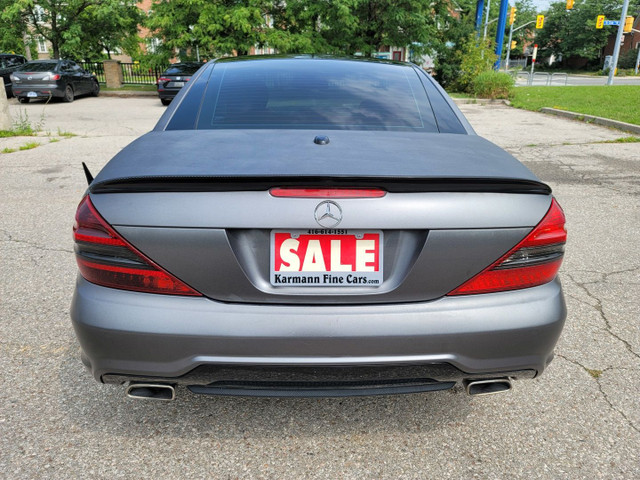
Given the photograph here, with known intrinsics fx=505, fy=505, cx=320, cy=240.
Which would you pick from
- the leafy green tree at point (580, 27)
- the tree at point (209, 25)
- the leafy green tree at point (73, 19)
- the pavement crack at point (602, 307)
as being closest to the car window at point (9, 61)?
the leafy green tree at point (73, 19)

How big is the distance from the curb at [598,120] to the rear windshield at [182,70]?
12540 mm

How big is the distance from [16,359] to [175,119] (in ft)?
5.25

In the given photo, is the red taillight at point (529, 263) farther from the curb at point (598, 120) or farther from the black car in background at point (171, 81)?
the black car in background at point (171, 81)

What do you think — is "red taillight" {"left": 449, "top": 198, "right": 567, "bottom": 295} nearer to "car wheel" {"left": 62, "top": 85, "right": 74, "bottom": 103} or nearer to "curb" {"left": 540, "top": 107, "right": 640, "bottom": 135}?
"curb" {"left": 540, "top": 107, "right": 640, "bottom": 135}

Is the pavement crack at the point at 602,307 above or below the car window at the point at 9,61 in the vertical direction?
below

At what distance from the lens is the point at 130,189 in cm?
176

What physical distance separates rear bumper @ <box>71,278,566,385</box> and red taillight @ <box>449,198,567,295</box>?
1.5 inches

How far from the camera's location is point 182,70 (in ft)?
62.7

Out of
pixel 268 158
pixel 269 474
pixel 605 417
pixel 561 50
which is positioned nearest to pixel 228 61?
pixel 268 158

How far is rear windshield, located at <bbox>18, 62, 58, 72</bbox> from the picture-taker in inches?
759

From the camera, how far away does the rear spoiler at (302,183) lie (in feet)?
5.58

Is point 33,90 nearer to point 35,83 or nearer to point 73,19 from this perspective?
point 35,83

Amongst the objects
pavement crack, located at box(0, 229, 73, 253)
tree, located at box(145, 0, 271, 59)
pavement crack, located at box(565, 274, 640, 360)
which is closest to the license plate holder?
pavement crack, located at box(565, 274, 640, 360)

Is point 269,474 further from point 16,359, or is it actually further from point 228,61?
point 228,61
